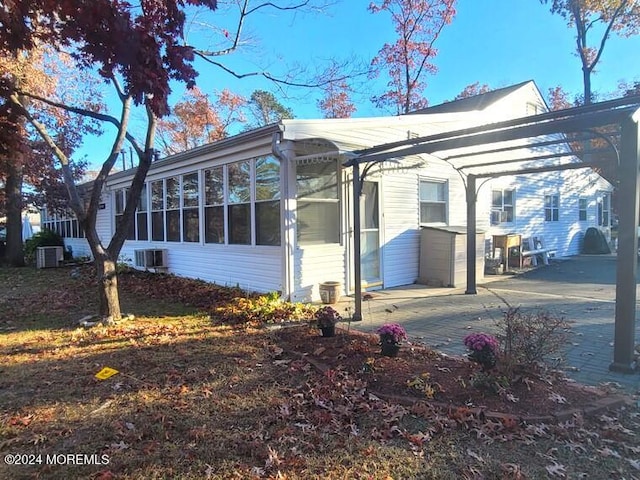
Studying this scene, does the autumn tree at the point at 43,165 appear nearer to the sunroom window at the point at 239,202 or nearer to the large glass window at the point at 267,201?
the sunroom window at the point at 239,202

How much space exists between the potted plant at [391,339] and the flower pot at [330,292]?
312cm

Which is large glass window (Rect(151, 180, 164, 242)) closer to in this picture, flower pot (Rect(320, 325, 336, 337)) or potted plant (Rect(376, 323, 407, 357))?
flower pot (Rect(320, 325, 336, 337))

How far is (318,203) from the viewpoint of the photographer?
25.8 ft

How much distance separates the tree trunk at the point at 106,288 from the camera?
6457mm

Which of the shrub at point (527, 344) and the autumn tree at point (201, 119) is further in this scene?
the autumn tree at point (201, 119)

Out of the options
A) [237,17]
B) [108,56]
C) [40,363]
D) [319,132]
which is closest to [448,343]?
[319,132]

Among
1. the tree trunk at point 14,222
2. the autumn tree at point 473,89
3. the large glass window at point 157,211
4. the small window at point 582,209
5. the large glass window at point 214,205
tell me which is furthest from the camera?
the autumn tree at point 473,89

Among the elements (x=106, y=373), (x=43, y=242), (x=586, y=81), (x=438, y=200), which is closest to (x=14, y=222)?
(x=43, y=242)

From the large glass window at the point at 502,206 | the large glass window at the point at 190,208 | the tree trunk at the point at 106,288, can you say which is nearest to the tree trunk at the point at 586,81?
the large glass window at the point at 502,206

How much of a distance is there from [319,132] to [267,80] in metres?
2.21

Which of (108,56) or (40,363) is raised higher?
(108,56)

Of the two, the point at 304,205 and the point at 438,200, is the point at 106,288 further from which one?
the point at 438,200

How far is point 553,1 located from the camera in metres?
21.4

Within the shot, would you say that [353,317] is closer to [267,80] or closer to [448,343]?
[448,343]
